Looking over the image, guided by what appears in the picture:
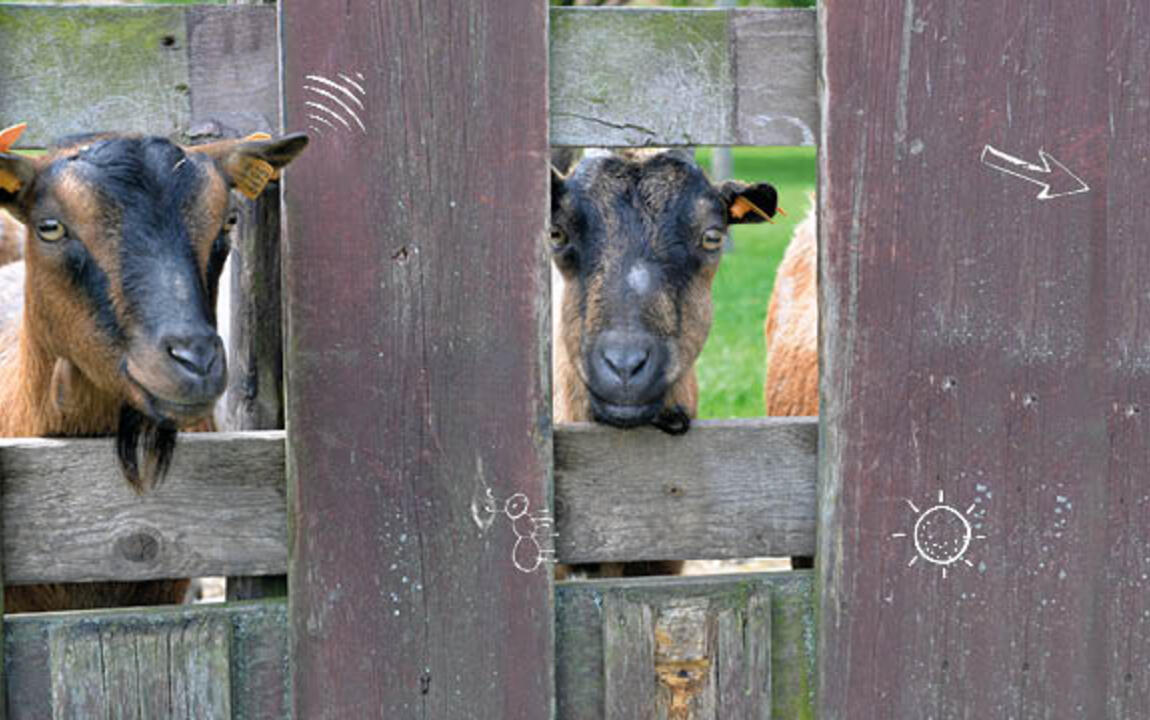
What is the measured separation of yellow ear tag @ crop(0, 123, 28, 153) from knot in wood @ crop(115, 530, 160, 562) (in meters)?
0.88

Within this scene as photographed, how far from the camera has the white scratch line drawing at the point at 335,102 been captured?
2812 millimetres

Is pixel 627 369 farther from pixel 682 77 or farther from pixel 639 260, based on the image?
pixel 682 77

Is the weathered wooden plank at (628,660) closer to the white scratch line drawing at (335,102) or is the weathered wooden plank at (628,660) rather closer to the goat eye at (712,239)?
the white scratch line drawing at (335,102)

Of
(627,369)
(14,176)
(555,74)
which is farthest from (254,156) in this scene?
A: (627,369)

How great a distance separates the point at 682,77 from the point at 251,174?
0.99 m

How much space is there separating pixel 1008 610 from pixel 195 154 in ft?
7.01

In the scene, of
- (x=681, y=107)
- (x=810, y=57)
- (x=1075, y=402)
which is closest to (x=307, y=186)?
(x=681, y=107)

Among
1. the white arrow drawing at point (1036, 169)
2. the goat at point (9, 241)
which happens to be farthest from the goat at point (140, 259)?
the goat at point (9, 241)

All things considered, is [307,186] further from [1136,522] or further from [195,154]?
[1136,522]

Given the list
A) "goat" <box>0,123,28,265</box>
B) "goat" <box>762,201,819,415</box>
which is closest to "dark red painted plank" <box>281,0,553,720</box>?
"goat" <box>762,201,819,415</box>

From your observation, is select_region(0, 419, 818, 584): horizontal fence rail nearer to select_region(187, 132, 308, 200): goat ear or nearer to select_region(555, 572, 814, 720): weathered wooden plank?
select_region(555, 572, 814, 720): weathered wooden plank

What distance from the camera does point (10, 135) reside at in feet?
9.06

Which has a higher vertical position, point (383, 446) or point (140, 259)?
point (140, 259)

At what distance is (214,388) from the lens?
269 centimetres
